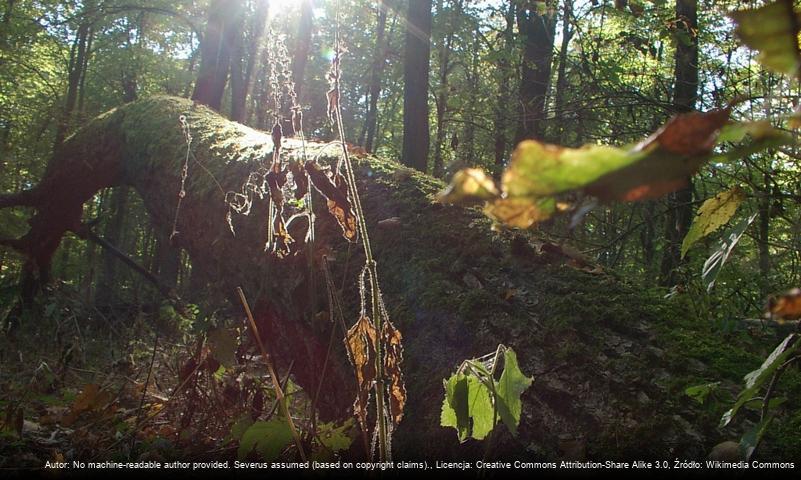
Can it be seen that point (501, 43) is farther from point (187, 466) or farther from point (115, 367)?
point (187, 466)

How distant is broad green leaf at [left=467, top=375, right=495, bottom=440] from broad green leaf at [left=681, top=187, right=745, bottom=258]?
51 cm

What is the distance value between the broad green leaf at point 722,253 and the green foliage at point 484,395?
0.44m

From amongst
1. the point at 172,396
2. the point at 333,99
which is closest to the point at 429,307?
the point at 333,99

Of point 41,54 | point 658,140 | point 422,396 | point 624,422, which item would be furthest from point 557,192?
point 41,54

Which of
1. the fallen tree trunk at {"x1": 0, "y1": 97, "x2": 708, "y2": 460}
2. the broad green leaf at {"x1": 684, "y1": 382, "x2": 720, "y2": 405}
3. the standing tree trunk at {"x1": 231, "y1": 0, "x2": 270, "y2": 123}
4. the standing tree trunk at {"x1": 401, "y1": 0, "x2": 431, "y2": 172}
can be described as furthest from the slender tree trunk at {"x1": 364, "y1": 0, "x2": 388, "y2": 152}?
the broad green leaf at {"x1": 684, "y1": 382, "x2": 720, "y2": 405}

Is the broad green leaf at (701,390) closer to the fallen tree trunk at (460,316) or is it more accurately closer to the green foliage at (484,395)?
the fallen tree trunk at (460,316)

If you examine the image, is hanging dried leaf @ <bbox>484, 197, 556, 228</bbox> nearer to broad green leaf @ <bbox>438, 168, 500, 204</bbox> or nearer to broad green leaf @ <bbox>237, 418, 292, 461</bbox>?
broad green leaf @ <bbox>438, 168, 500, 204</bbox>

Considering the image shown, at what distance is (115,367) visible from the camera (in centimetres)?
476

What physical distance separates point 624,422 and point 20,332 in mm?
6373

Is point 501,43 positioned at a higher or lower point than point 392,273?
higher

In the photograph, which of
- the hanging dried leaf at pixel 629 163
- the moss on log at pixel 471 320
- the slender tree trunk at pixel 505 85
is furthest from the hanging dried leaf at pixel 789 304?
the slender tree trunk at pixel 505 85

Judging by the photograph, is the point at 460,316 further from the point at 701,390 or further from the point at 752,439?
the point at 752,439

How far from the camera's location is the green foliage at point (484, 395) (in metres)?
1.04

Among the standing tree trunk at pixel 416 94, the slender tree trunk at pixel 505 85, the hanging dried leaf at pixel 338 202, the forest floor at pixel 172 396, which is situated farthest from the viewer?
the standing tree trunk at pixel 416 94
